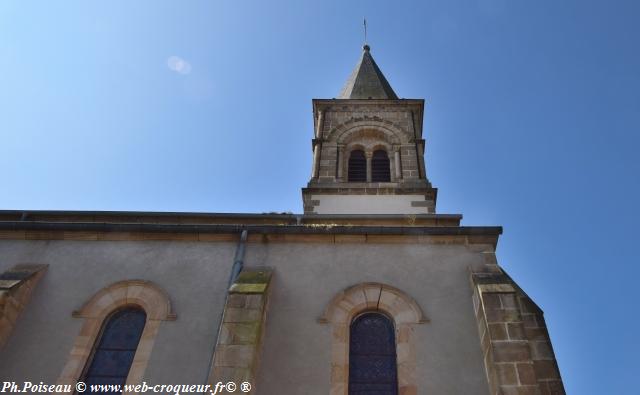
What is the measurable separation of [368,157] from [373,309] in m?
8.86

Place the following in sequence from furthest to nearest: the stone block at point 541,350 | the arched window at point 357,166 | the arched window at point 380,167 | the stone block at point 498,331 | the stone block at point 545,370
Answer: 1. the arched window at point 357,166
2. the arched window at point 380,167
3. the stone block at point 541,350
4. the stone block at point 498,331
5. the stone block at point 545,370

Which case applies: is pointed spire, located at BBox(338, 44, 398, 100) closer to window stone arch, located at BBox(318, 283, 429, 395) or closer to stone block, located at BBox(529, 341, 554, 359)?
window stone arch, located at BBox(318, 283, 429, 395)

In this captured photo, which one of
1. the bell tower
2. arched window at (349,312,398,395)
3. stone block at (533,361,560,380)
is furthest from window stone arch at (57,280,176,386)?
the bell tower

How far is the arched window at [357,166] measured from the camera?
16.0 metres

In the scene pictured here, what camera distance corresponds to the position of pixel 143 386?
715cm

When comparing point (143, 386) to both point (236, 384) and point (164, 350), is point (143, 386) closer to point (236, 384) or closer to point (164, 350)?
point (164, 350)

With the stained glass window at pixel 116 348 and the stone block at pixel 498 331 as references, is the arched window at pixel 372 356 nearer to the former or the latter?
the stone block at pixel 498 331

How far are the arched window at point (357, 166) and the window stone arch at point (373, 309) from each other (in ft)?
25.8

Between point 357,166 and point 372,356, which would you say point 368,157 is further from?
point 372,356

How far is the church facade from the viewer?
7146 mm

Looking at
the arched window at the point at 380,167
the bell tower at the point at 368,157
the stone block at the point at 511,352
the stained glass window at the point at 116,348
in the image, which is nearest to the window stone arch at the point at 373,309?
the stone block at the point at 511,352

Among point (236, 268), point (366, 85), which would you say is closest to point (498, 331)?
point (236, 268)

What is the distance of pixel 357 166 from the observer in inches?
644

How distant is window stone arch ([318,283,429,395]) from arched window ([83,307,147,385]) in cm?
275
